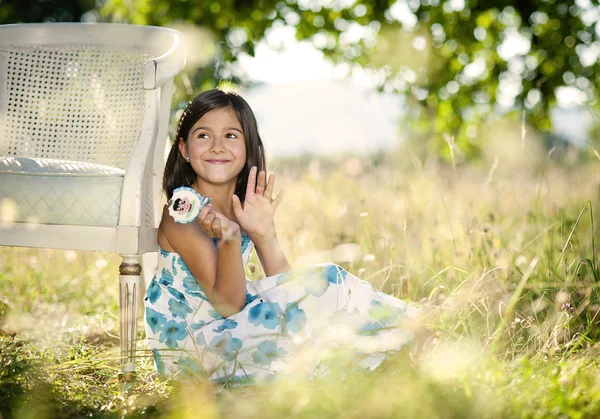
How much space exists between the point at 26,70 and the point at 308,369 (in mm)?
1717

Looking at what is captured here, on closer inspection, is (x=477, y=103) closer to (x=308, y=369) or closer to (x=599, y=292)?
(x=599, y=292)

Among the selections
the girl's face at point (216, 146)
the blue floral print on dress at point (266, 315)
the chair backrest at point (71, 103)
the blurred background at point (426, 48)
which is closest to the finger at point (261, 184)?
the girl's face at point (216, 146)

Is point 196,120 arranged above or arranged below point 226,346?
above

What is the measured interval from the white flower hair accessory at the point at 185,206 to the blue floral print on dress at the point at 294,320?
41 cm

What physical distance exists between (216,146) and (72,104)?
0.90 m

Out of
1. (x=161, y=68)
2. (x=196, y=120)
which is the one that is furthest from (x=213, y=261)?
(x=161, y=68)

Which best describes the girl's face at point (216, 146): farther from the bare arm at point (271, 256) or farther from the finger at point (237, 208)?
the bare arm at point (271, 256)

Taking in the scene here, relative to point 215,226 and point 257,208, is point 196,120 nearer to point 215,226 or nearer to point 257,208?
point 257,208

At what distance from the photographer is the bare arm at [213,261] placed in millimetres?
1938

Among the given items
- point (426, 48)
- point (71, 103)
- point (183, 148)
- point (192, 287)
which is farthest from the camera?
point (426, 48)

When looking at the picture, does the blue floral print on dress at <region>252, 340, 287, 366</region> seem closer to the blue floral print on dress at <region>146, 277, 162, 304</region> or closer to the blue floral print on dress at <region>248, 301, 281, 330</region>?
the blue floral print on dress at <region>248, 301, 281, 330</region>

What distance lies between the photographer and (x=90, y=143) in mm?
2787

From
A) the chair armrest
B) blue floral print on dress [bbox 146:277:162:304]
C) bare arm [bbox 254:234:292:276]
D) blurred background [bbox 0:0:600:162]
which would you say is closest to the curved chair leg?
blue floral print on dress [bbox 146:277:162:304]

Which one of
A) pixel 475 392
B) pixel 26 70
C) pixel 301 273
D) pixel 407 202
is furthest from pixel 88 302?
pixel 475 392
